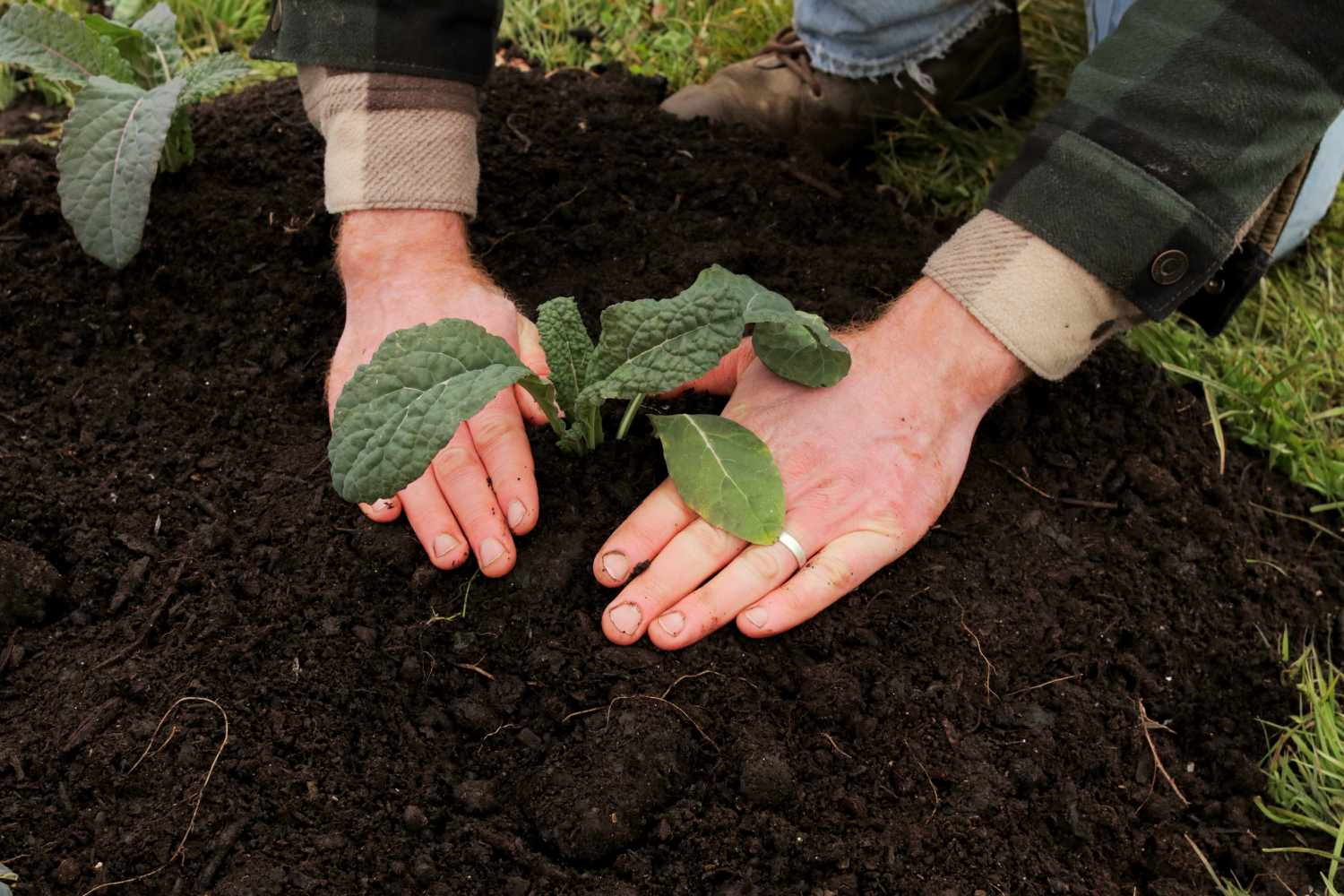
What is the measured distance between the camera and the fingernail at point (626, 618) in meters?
1.67

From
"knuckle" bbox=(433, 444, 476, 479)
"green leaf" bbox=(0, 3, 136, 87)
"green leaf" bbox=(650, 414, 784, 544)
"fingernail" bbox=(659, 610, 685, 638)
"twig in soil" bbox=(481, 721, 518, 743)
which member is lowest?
"twig in soil" bbox=(481, 721, 518, 743)

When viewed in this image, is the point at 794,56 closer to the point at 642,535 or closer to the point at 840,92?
the point at 840,92

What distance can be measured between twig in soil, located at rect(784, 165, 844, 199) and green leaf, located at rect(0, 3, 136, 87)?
59.8 inches

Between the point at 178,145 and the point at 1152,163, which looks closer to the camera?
the point at 1152,163

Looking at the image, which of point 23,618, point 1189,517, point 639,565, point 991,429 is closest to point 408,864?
point 639,565

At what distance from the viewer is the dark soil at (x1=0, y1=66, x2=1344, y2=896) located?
5.08 feet

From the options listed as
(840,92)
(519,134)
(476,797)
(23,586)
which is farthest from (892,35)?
(23,586)

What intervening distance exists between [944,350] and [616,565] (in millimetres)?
688

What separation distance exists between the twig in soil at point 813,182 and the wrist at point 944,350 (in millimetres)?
743

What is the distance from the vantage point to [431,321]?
1944mm

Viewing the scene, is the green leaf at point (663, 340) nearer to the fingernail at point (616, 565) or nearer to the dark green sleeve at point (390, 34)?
the fingernail at point (616, 565)

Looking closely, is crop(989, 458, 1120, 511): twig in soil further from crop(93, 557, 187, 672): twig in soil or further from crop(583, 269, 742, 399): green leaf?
crop(93, 557, 187, 672): twig in soil

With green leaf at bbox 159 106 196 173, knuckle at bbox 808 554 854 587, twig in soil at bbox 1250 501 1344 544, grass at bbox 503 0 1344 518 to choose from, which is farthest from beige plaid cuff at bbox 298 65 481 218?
twig in soil at bbox 1250 501 1344 544

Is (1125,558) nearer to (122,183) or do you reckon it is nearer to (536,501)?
(536,501)
